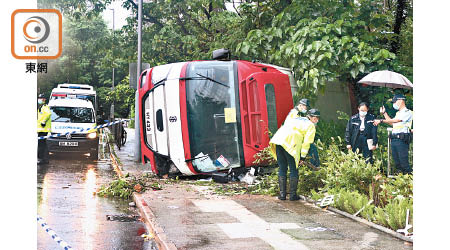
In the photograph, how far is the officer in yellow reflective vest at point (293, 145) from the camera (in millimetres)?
8953

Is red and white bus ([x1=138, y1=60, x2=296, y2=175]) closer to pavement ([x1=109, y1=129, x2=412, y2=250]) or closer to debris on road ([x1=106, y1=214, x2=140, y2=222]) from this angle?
pavement ([x1=109, y1=129, x2=412, y2=250])

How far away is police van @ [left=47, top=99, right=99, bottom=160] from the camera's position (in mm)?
16609

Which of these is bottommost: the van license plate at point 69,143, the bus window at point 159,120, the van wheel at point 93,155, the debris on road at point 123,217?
the debris on road at point 123,217

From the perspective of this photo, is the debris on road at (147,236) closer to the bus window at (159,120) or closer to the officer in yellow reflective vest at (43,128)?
the bus window at (159,120)

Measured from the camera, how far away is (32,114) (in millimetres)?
4672

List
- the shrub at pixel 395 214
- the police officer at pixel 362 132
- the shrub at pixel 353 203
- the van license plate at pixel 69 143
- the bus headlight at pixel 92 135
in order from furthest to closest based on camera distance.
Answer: the bus headlight at pixel 92 135
the van license plate at pixel 69 143
the police officer at pixel 362 132
the shrub at pixel 353 203
the shrub at pixel 395 214

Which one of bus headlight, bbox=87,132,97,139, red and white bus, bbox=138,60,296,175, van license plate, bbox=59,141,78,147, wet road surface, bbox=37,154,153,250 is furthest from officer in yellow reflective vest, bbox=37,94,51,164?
red and white bus, bbox=138,60,296,175

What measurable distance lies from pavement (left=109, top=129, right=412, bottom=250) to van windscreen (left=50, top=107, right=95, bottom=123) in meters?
8.46

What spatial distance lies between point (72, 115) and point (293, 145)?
10841 mm

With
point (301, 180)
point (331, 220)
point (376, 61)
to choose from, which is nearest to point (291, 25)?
point (376, 61)

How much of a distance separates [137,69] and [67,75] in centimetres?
2822

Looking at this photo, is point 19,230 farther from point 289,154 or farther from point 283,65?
point 283,65

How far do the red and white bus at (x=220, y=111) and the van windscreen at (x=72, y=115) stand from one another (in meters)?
6.88

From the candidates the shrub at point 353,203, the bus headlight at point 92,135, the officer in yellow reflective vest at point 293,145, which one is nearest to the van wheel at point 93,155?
the bus headlight at point 92,135
